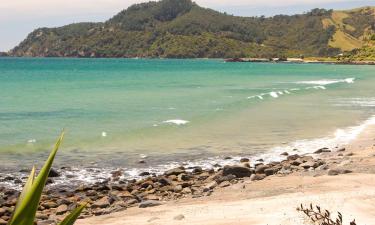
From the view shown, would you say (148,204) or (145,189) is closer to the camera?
(148,204)

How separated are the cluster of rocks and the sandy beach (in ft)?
2.09

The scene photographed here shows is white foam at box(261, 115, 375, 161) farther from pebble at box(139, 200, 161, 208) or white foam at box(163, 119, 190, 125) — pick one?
white foam at box(163, 119, 190, 125)

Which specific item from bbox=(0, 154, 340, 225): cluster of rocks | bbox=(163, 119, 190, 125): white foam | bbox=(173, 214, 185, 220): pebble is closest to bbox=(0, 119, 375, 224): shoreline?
bbox=(0, 154, 340, 225): cluster of rocks

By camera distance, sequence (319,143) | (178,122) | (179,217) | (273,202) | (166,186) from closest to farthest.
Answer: (179,217), (273,202), (166,186), (319,143), (178,122)

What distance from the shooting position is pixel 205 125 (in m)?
29.8

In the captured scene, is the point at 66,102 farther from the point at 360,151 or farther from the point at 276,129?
the point at 360,151

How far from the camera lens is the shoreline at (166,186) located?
45.0 ft

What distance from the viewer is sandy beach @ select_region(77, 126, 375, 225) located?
10.0 metres

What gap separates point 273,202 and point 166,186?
5.04 metres

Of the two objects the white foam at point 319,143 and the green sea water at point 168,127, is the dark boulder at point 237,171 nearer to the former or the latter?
the white foam at point 319,143

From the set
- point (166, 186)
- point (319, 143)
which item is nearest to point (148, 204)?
point (166, 186)

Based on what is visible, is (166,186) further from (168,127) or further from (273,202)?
(168,127)

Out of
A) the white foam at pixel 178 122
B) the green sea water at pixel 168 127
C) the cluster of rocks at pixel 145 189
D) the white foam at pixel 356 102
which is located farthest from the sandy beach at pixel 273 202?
the white foam at pixel 356 102

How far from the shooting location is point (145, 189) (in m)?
15.5
